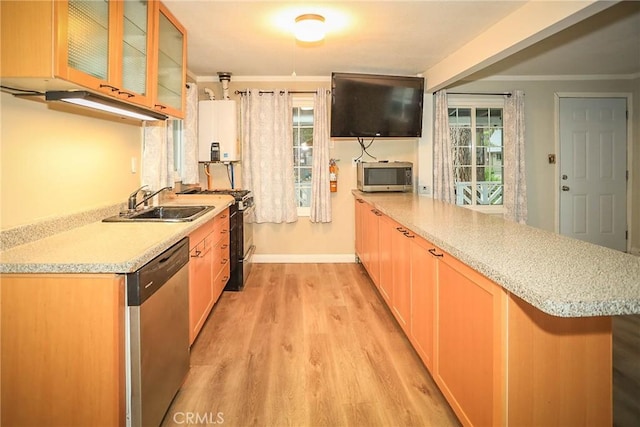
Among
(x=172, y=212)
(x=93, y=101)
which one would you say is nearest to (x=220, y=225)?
(x=172, y=212)

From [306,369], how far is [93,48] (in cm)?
205

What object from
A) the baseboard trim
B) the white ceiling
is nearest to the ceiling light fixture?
the white ceiling

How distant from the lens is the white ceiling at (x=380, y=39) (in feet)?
9.37

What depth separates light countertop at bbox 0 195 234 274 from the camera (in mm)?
1500

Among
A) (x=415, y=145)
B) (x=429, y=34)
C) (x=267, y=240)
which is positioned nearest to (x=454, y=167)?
(x=415, y=145)

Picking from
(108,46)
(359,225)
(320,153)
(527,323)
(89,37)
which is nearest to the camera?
(527,323)

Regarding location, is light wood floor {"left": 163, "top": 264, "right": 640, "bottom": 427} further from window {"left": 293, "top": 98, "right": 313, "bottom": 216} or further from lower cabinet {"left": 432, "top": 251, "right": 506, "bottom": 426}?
window {"left": 293, "top": 98, "right": 313, "bottom": 216}

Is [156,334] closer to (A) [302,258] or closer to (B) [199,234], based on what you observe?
(B) [199,234]

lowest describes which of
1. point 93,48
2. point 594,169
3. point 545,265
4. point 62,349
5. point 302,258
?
point 302,258

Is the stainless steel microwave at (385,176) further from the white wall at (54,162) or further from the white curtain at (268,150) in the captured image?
the white wall at (54,162)

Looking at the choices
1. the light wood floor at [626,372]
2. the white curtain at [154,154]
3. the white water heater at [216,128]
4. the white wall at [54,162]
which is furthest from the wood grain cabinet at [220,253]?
the light wood floor at [626,372]

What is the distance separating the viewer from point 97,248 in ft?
5.73

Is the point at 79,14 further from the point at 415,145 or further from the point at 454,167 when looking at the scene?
the point at 454,167

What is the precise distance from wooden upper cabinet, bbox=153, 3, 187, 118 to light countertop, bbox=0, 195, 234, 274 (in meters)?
0.84
